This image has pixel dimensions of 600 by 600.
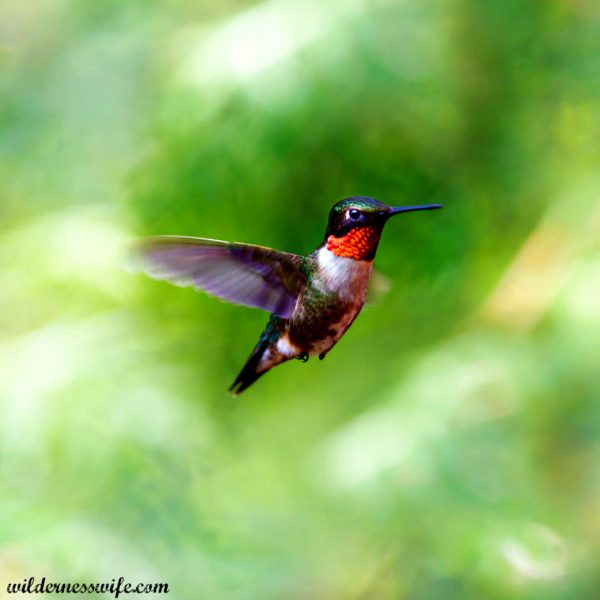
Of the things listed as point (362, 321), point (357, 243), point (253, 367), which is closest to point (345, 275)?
point (357, 243)

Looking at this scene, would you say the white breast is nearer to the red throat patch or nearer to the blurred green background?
the red throat patch

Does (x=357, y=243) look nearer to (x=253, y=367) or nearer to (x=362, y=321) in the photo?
(x=253, y=367)

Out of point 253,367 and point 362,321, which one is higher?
point 362,321

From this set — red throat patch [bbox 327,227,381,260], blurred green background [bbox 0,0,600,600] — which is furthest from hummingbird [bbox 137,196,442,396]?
blurred green background [bbox 0,0,600,600]

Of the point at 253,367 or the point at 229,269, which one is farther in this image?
the point at 253,367

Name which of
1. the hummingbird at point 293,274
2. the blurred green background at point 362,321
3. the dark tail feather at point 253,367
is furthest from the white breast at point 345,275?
the blurred green background at point 362,321

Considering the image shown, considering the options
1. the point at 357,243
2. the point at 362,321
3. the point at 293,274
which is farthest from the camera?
the point at 362,321

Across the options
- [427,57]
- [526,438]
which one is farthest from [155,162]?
[526,438]

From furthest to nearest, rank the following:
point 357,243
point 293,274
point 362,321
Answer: point 362,321 → point 293,274 → point 357,243

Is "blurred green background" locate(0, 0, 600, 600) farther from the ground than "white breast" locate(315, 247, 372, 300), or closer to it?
farther from the ground
